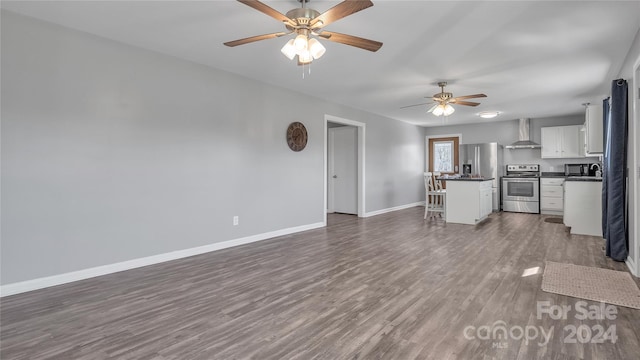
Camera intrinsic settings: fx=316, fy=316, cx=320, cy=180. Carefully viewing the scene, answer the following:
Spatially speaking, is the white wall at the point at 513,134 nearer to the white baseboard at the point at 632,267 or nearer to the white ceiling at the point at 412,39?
the white ceiling at the point at 412,39

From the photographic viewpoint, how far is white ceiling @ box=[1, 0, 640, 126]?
278 centimetres

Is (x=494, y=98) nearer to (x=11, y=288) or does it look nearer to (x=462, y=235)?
(x=462, y=235)

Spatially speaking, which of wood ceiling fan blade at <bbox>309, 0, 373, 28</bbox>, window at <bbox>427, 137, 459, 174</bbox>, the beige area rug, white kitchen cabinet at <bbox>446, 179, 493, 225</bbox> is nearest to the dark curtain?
the beige area rug

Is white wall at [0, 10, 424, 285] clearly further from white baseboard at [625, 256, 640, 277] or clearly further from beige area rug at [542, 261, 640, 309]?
white baseboard at [625, 256, 640, 277]

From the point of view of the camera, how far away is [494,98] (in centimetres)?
606

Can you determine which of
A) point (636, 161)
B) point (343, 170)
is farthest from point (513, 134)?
point (636, 161)

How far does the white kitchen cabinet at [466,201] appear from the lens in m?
6.11

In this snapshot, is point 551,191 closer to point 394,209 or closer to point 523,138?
point 523,138

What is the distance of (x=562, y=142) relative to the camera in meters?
7.79

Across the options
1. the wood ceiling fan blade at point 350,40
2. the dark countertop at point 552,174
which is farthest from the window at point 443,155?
the wood ceiling fan blade at point 350,40

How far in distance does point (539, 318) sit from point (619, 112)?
2.91 meters

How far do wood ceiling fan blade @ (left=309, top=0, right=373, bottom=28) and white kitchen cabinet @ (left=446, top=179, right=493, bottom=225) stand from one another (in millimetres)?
4855

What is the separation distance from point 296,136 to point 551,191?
6.47m

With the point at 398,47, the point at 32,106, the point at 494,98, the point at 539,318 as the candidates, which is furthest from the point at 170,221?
the point at 494,98
